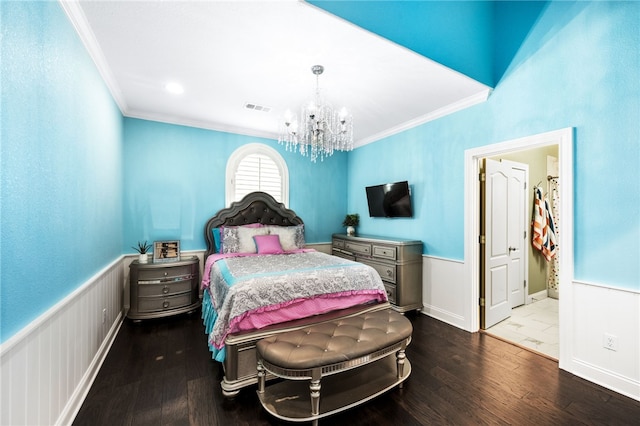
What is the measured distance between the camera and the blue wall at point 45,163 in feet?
3.95

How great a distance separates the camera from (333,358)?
5.68ft

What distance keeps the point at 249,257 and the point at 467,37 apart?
11.8 ft

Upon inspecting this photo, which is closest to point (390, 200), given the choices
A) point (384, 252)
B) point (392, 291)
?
point (384, 252)

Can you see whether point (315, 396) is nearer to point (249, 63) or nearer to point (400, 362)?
point (400, 362)

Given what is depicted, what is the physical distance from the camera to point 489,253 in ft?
10.9

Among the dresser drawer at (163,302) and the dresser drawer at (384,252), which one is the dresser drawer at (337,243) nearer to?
the dresser drawer at (384,252)

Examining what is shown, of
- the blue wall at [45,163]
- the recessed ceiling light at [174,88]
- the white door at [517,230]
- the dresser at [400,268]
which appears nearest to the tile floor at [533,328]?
the white door at [517,230]

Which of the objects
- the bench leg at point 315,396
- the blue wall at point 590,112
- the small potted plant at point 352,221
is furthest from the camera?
the small potted plant at point 352,221

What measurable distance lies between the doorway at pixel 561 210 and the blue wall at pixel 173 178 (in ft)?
10.1

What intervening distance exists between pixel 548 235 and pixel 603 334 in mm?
2696

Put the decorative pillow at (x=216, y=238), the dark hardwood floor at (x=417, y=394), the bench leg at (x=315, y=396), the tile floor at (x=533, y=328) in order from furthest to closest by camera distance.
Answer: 1. the decorative pillow at (x=216, y=238)
2. the tile floor at (x=533, y=328)
3. the dark hardwood floor at (x=417, y=394)
4. the bench leg at (x=315, y=396)

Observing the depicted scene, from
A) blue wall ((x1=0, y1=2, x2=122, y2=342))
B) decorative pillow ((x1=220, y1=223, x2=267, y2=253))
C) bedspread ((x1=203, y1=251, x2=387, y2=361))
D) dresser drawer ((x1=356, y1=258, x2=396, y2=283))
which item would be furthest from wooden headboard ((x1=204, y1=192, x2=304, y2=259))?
blue wall ((x1=0, y1=2, x2=122, y2=342))

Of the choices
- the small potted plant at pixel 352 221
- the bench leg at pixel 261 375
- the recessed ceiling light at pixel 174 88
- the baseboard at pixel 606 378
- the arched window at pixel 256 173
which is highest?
the recessed ceiling light at pixel 174 88

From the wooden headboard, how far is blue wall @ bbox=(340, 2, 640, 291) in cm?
299
